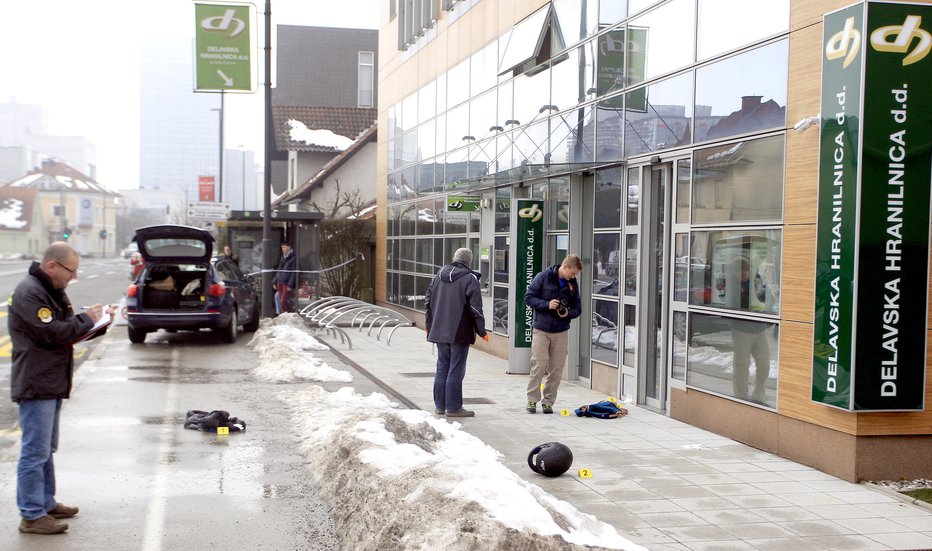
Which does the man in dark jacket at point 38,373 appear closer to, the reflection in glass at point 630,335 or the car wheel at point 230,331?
the reflection in glass at point 630,335

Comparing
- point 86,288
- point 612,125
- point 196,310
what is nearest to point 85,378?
point 196,310

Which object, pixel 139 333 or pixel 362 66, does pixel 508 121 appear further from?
pixel 362 66

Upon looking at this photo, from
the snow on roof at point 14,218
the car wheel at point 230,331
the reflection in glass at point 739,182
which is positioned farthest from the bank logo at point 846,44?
the snow on roof at point 14,218

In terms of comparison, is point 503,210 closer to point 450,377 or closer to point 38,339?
point 450,377

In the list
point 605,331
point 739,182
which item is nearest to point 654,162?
point 739,182

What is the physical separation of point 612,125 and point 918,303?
5532 mm

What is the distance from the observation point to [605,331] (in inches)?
484

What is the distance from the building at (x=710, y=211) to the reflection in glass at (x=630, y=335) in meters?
0.04

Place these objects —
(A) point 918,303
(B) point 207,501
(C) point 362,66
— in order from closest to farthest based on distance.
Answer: (B) point 207,501 < (A) point 918,303 < (C) point 362,66

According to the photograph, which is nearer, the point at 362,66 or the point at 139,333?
the point at 139,333

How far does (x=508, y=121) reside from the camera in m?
16.6

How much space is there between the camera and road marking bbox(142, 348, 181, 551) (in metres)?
5.78

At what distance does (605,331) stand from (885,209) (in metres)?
5.38

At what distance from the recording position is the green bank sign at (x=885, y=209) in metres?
7.25
